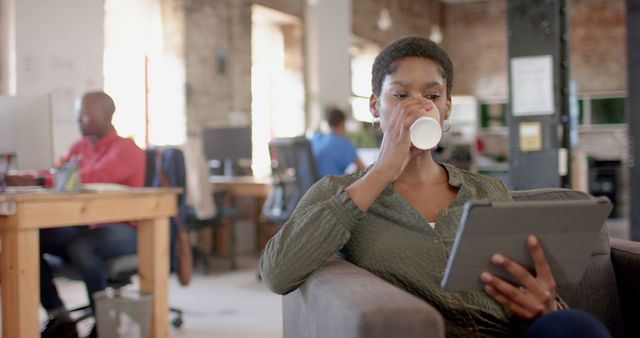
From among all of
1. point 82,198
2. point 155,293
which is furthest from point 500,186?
point 155,293

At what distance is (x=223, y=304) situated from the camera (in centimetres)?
446

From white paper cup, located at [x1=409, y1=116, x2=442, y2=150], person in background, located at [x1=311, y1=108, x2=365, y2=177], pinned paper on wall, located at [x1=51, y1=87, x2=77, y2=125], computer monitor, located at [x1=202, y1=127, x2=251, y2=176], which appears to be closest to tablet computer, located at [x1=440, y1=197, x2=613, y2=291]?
white paper cup, located at [x1=409, y1=116, x2=442, y2=150]

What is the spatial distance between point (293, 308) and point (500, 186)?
23.9 inches

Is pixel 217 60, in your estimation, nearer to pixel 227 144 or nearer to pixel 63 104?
pixel 227 144

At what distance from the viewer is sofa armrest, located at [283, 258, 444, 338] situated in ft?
3.72

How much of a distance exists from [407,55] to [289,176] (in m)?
3.66

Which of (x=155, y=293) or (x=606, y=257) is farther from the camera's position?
(x=155, y=293)

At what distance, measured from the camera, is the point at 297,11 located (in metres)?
8.66

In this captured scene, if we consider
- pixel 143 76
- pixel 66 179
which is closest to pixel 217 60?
pixel 143 76

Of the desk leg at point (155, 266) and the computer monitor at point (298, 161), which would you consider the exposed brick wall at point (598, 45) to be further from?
the desk leg at point (155, 266)

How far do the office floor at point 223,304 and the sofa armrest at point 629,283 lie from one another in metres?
2.05

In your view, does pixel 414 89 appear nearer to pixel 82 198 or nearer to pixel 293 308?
pixel 293 308

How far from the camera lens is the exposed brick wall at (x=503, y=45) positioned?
12.1m

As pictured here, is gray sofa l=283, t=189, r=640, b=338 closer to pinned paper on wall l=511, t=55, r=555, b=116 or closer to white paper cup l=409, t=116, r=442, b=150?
white paper cup l=409, t=116, r=442, b=150
